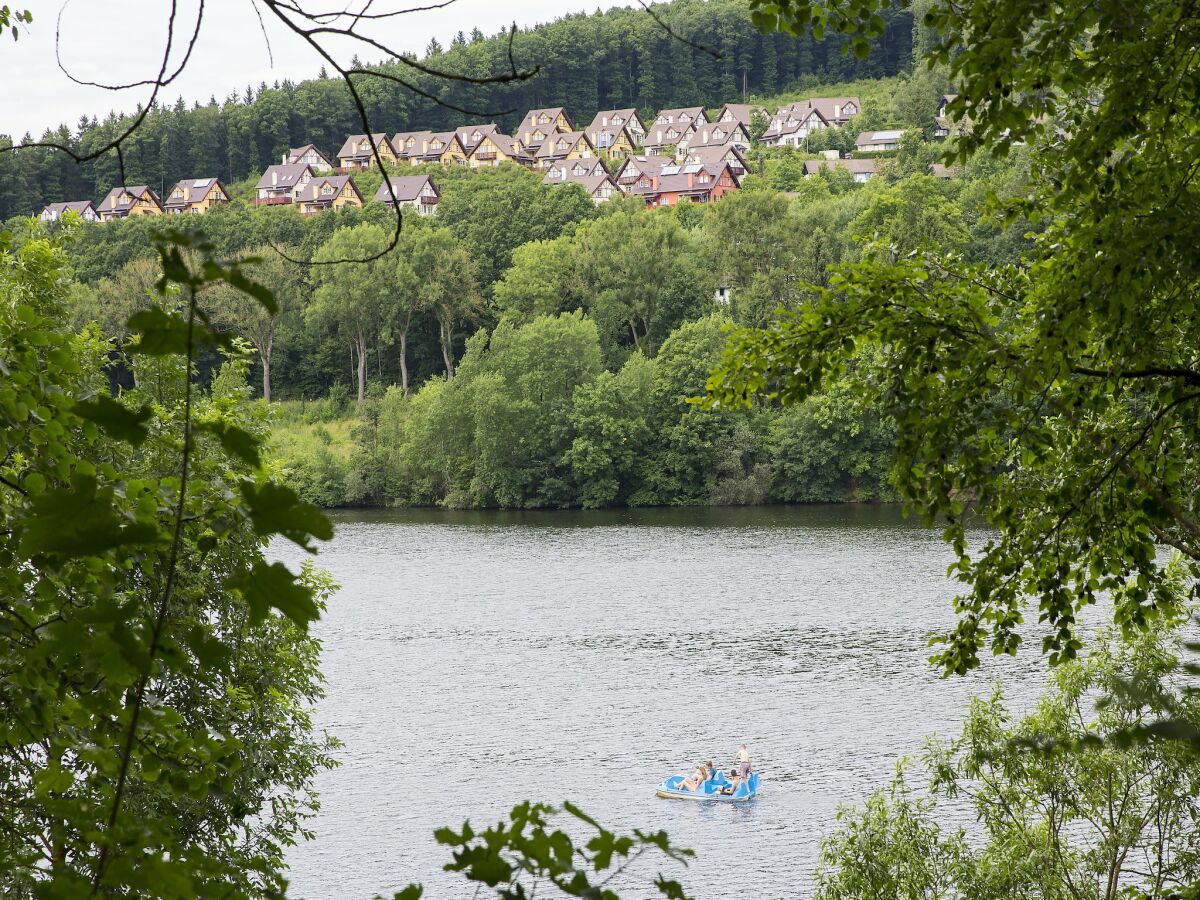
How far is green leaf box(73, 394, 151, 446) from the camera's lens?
5.87ft

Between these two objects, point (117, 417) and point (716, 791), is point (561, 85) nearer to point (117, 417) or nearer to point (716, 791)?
point (716, 791)

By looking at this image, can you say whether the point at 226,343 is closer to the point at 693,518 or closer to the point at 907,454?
the point at 907,454

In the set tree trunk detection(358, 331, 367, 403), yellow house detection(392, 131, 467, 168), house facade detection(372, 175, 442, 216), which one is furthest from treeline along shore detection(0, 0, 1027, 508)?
yellow house detection(392, 131, 467, 168)

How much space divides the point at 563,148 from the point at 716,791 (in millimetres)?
114912

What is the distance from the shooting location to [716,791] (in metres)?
25.8

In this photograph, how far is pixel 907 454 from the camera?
577 cm

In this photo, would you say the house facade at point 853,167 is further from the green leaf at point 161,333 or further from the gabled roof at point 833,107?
the green leaf at point 161,333

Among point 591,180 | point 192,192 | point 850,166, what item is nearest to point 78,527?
→ point 850,166

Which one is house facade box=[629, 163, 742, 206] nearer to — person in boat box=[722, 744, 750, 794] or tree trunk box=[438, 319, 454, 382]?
tree trunk box=[438, 319, 454, 382]

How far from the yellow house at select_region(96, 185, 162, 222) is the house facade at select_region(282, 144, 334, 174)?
14511mm

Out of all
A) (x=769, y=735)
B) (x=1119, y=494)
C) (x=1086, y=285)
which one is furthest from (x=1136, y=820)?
(x=769, y=735)

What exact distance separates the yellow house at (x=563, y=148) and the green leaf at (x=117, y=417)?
5155 inches

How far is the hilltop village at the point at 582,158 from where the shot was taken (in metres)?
108

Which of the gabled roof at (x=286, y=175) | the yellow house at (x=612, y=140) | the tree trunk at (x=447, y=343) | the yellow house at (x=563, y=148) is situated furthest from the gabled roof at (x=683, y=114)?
the tree trunk at (x=447, y=343)
